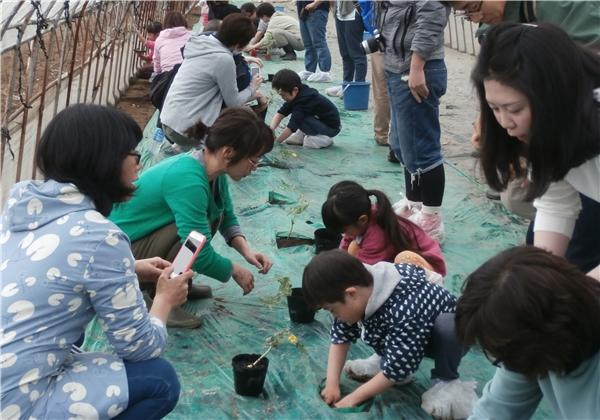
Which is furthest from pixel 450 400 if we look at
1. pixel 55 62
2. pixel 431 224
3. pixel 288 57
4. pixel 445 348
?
pixel 288 57

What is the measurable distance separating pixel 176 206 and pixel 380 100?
3101 mm

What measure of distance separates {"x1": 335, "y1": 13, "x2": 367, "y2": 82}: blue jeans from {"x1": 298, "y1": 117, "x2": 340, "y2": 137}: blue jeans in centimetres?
158

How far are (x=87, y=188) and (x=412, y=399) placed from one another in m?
1.36

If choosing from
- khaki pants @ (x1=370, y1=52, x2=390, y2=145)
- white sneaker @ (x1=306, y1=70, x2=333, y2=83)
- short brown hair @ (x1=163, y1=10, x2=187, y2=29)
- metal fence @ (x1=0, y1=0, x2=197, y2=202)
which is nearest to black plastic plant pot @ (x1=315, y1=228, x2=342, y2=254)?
metal fence @ (x1=0, y1=0, x2=197, y2=202)

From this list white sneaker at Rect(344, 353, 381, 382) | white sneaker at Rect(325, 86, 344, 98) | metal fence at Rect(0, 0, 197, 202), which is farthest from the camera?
white sneaker at Rect(325, 86, 344, 98)

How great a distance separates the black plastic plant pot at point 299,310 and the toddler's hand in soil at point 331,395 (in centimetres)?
54

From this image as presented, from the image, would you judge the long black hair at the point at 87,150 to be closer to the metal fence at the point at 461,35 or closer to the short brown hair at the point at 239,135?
the short brown hair at the point at 239,135

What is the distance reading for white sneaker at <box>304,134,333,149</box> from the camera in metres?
5.68

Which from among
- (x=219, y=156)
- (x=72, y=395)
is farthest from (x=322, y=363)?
(x=72, y=395)

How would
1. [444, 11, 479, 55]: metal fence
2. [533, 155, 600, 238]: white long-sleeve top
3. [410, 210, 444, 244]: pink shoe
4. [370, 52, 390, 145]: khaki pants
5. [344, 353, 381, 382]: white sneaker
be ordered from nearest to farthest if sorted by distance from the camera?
[533, 155, 600, 238]: white long-sleeve top, [344, 353, 381, 382]: white sneaker, [410, 210, 444, 244]: pink shoe, [370, 52, 390, 145]: khaki pants, [444, 11, 479, 55]: metal fence

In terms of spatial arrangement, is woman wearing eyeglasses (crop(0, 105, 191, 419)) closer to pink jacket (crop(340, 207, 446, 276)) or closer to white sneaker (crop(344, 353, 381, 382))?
white sneaker (crop(344, 353, 381, 382))

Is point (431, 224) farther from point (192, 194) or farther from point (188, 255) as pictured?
point (188, 255)

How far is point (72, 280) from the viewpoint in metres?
1.70

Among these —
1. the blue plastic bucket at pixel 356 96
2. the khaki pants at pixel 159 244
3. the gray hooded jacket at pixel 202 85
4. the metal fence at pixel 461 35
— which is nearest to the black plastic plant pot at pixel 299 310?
the khaki pants at pixel 159 244
